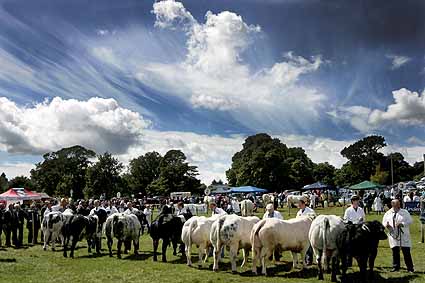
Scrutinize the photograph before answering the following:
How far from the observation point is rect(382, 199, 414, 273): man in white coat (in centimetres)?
1226

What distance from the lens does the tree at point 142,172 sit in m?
95.5

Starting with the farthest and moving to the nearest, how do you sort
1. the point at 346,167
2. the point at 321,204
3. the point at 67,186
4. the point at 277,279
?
1. the point at 346,167
2. the point at 67,186
3. the point at 321,204
4. the point at 277,279

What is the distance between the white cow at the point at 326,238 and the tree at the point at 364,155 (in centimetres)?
9273

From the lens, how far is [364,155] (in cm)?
10275

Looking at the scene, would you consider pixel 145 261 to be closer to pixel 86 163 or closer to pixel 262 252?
pixel 262 252

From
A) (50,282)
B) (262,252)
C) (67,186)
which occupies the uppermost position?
(67,186)

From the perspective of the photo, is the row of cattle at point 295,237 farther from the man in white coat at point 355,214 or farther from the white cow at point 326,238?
the man in white coat at point 355,214

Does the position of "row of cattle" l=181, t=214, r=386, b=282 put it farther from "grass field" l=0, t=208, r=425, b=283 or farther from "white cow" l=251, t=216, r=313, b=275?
"grass field" l=0, t=208, r=425, b=283

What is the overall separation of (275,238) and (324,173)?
101534 millimetres

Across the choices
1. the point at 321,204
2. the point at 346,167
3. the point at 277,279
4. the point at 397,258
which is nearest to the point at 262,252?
the point at 277,279

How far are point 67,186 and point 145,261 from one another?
77415 mm

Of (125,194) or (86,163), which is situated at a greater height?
(86,163)

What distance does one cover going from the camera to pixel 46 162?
95312 mm

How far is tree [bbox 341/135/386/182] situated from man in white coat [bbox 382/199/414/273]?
299ft
